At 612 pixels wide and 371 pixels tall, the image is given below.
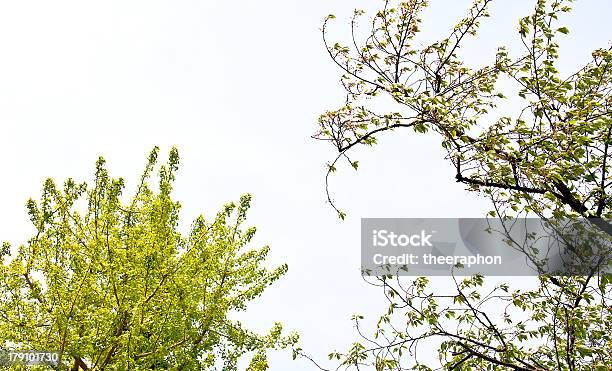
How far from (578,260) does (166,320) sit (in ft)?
26.9

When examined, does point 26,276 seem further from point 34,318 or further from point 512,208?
point 512,208

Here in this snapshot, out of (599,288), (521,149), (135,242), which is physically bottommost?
(599,288)

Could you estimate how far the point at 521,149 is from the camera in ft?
21.7

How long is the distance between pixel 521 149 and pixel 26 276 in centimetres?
1140

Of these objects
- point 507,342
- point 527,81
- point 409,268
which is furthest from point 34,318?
point 527,81

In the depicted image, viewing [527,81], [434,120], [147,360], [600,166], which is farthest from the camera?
[147,360]

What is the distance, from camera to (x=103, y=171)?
1470cm

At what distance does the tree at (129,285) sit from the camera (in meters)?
11.9

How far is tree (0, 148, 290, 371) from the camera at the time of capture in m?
11.9

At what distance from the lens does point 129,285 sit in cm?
1193

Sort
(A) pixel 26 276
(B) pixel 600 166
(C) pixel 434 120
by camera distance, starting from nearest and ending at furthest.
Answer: (C) pixel 434 120 → (B) pixel 600 166 → (A) pixel 26 276

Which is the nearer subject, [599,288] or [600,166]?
[599,288]

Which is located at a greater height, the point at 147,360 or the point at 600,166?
the point at 600,166

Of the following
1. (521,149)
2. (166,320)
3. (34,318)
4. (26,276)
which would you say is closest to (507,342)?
(521,149)
